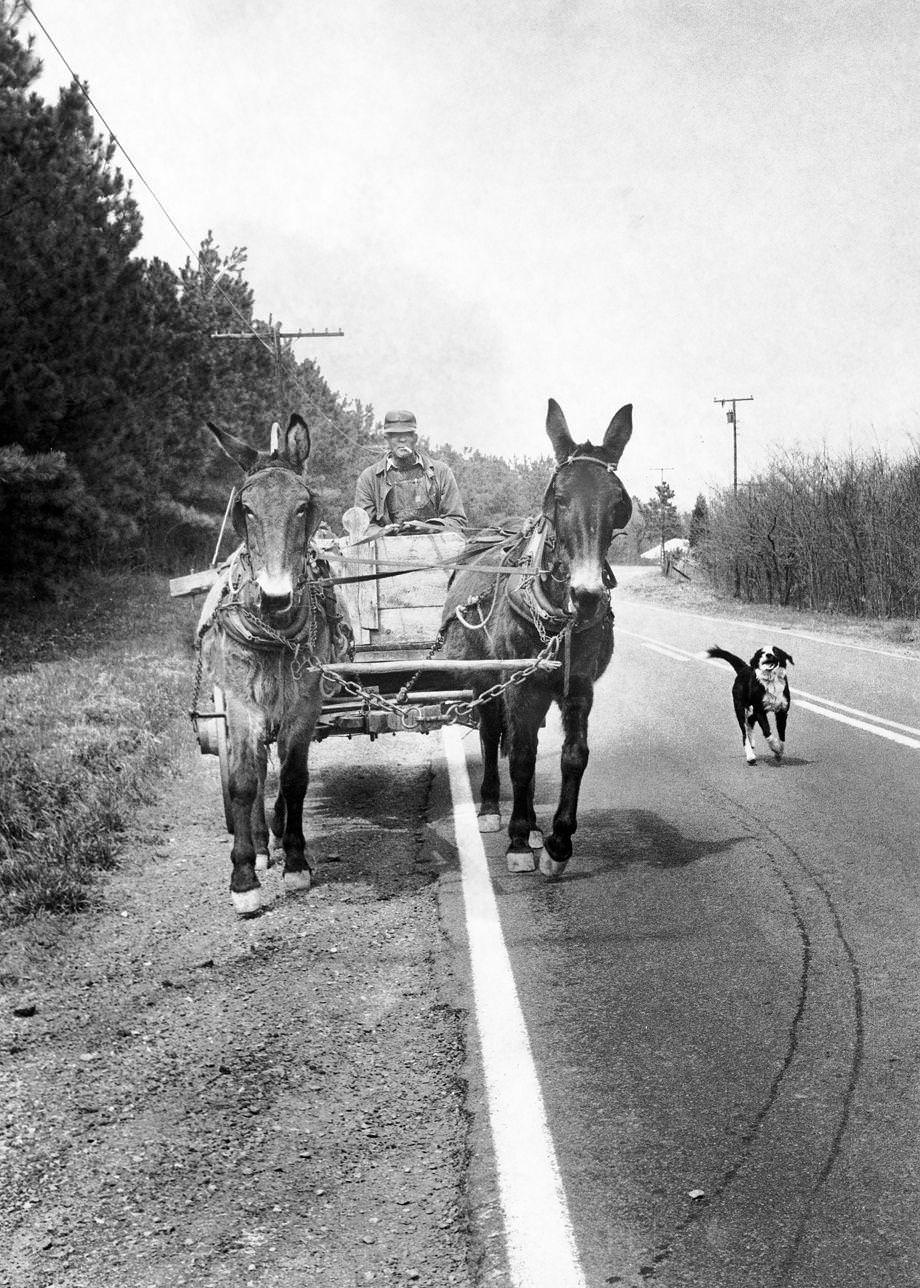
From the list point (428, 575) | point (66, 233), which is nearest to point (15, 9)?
point (66, 233)

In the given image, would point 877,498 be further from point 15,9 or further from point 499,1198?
point 499,1198

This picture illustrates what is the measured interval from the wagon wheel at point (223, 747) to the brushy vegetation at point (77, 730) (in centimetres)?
89

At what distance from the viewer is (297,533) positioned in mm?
5570

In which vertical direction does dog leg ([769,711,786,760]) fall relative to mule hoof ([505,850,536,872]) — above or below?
above

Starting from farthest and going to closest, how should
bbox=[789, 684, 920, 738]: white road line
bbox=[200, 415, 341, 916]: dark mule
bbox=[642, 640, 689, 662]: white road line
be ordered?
bbox=[642, 640, 689, 662]: white road line
bbox=[789, 684, 920, 738]: white road line
bbox=[200, 415, 341, 916]: dark mule

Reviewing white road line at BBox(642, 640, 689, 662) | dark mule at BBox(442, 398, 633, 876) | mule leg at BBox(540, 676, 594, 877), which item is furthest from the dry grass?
mule leg at BBox(540, 676, 594, 877)

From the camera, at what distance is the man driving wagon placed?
30.0ft

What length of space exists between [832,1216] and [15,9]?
17753 millimetres

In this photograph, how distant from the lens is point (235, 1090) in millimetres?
3861

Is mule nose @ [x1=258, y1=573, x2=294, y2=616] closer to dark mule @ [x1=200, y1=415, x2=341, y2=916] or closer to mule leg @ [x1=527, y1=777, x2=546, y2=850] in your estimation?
dark mule @ [x1=200, y1=415, x2=341, y2=916]

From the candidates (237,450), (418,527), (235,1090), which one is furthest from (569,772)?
(235,1090)

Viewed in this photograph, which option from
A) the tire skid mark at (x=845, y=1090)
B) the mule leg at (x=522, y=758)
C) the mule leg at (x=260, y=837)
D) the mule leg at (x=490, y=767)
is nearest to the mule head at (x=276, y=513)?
the mule leg at (x=522, y=758)

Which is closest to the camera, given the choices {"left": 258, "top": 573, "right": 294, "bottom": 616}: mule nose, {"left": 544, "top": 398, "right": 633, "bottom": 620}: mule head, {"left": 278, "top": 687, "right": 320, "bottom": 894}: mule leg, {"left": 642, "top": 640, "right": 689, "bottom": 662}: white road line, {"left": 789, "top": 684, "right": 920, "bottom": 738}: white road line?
{"left": 258, "top": 573, "right": 294, "bottom": 616}: mule nose

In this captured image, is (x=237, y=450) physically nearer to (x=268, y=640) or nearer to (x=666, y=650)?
(x=268, y=640)
